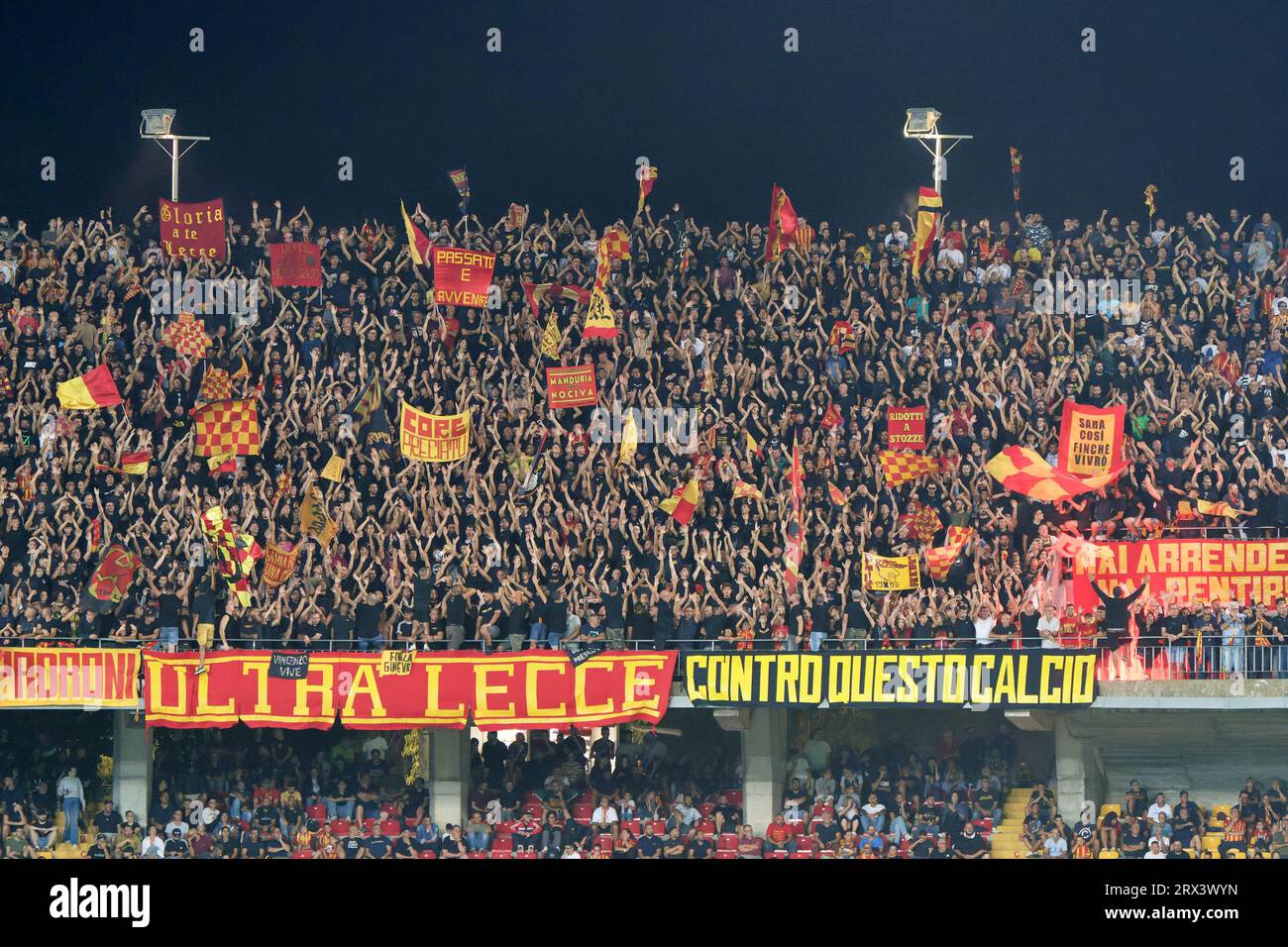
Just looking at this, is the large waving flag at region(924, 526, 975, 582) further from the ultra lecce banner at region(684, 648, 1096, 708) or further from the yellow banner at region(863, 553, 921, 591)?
the ultra lecce banner at region(684, 648, 1096, 708)

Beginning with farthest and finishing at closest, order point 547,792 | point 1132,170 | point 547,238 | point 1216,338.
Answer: point 1132,170 → point 547,238 → point 1216,338 → point 547,792

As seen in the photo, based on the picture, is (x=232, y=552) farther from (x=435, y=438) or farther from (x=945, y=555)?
(x=945, y=555)

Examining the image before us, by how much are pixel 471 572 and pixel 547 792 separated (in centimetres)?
354

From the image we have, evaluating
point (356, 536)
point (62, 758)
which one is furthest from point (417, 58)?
point (62, 758)

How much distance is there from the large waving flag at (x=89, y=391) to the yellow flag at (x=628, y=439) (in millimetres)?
8460

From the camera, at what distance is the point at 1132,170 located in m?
42.5

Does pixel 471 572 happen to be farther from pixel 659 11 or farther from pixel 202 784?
pixel 659 11

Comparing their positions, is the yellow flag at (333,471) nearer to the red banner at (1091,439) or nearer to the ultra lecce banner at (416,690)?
the ultra lecce banner at (416,690)

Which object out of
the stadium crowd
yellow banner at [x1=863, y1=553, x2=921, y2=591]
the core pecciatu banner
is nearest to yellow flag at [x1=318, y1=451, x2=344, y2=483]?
the stadium crowd

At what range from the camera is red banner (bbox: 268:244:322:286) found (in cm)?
3847

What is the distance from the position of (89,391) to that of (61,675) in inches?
232

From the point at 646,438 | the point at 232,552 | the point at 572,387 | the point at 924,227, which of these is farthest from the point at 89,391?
the point at 924,227

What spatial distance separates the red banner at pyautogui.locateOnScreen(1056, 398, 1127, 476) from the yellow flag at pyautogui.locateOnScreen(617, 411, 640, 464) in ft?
22.1

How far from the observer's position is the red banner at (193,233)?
38.8 m
